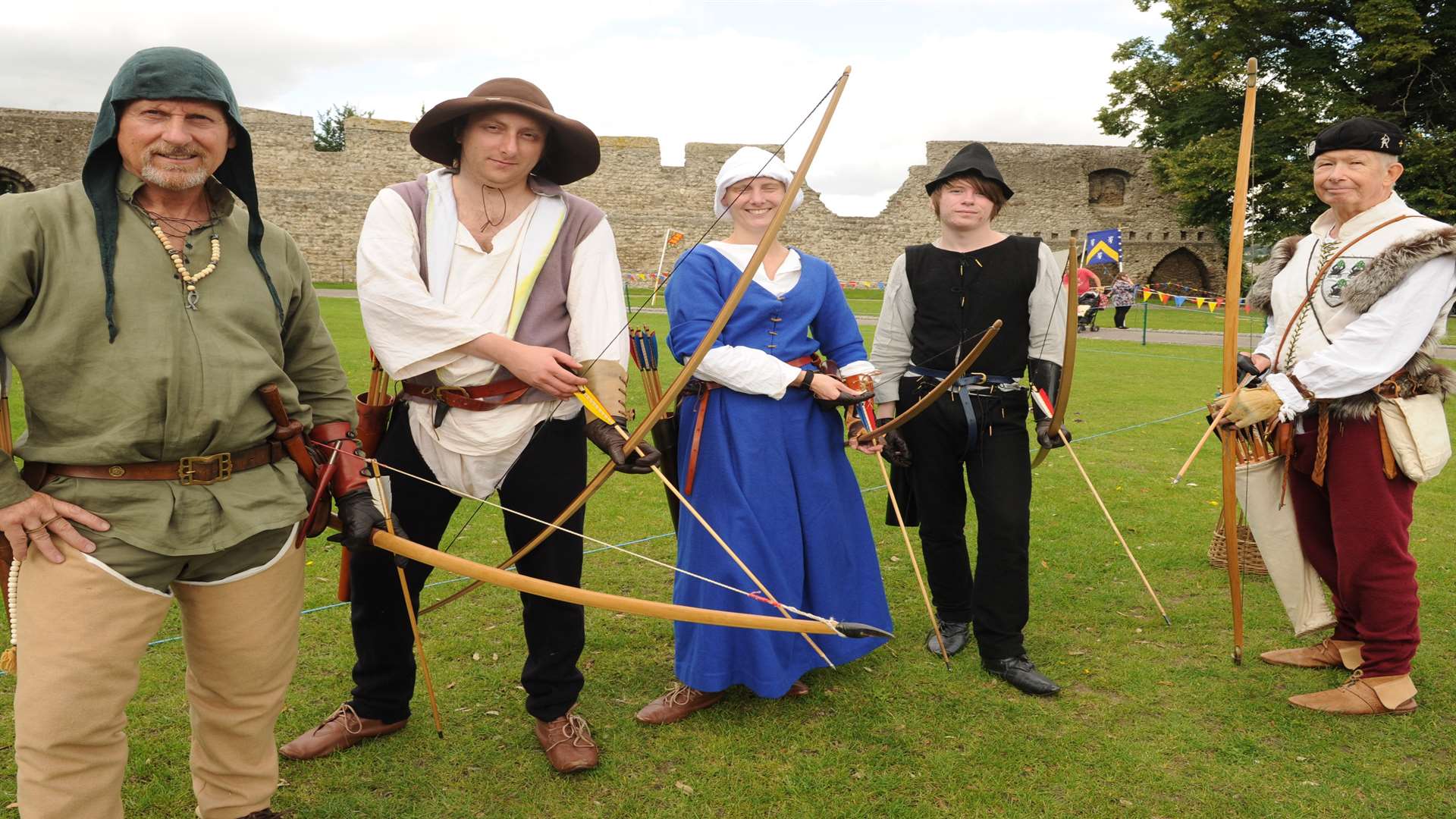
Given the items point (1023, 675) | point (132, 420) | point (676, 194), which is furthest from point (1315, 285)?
point (676, 194)

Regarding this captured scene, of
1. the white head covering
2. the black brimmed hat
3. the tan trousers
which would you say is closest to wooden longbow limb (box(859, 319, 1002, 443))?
the black brimmed hat

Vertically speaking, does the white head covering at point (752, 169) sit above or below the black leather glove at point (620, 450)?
above

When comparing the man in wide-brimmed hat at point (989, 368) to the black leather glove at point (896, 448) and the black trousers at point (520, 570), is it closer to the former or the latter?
the black leather glove at point (896, 448)

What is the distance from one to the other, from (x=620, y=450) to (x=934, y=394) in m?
1.13

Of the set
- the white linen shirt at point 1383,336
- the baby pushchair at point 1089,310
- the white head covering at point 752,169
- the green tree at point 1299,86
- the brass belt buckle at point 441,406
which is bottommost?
the baby pushchair at point 1089,310

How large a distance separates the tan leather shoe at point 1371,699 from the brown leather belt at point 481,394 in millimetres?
2494

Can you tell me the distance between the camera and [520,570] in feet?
8.91

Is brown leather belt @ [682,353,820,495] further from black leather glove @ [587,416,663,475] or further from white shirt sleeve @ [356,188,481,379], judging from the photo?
white shirt sleeve @ [356,188,481,379]

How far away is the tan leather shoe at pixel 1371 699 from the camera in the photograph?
3.06m

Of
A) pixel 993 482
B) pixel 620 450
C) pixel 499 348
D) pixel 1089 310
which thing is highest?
pixel 499 348

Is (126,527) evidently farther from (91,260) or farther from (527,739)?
(527,739)

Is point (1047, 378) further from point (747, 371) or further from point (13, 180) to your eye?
point (13, 180)

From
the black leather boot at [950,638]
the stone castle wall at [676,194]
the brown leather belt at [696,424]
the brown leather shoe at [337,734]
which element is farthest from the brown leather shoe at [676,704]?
the stone castle wall at [676,194]

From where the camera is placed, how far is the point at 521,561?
2721 millimetres
